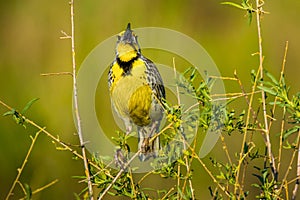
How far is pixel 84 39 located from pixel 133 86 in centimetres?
227

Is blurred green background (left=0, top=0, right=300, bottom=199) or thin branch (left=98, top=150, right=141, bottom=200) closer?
thin branch (left=98, top=150, right=141, bottom=200)

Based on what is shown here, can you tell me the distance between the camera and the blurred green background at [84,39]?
5129 mm

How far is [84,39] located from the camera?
5270 millimetres

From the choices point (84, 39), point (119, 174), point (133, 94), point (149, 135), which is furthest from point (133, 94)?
point (84, 39)

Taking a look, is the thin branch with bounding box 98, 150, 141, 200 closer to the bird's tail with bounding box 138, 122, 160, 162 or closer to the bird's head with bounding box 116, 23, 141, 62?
the bird's tail with bounding box 138, 122, 160, 162

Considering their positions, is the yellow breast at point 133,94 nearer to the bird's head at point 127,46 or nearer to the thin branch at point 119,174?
Answer: the bird's head at point 127,46

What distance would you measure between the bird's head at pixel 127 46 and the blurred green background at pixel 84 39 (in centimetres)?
182

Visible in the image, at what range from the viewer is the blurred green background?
5.13 m

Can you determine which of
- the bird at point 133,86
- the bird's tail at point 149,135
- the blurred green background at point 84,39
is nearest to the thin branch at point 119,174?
the bird's tail at point 149,135

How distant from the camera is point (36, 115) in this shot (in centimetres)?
508

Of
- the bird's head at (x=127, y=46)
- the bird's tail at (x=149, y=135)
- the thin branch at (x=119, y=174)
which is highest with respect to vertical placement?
the bird's head at (x=127, y=46)

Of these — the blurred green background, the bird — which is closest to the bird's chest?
the bird

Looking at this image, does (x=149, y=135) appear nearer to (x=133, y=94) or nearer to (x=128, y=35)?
(x=133, y=94)

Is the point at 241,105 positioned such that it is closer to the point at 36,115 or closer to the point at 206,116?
the point at 36,115
